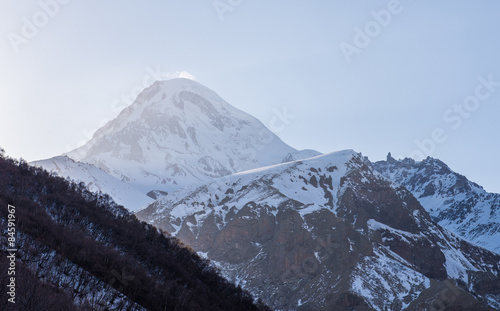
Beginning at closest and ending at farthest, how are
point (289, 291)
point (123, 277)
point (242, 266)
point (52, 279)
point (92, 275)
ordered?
1. point (52, 279)
2. point (92, 275)
3. point (123, 277)
4. point (289, 291)
5. point (242, 266)

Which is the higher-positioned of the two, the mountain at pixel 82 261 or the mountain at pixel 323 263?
the mountain at pixel 323 263

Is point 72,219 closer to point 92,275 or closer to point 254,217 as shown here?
point 92,275

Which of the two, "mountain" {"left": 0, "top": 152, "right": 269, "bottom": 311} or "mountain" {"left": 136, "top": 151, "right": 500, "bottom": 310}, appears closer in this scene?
"mountain" {"left": 0, "top": 152, "right": 269, "bottom": 311}

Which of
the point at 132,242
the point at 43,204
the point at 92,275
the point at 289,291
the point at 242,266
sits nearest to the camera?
the point at 92,275

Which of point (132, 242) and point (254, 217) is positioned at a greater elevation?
point (254, 217)

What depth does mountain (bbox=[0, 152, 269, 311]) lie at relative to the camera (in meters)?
43.1

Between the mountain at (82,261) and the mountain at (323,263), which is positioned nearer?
the mountain at (82,261)

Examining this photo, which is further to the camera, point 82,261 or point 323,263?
point 323,263

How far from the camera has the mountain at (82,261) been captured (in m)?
43.1

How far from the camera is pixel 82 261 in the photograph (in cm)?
5875

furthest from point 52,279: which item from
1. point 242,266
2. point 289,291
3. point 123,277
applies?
point 242,266

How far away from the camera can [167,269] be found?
285ft

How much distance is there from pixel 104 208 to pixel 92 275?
2363 inches

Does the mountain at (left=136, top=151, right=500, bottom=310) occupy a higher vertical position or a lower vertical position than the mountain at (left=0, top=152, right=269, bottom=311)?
higher
